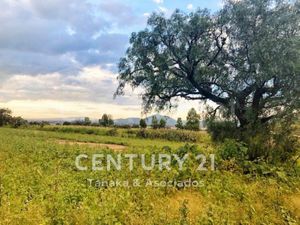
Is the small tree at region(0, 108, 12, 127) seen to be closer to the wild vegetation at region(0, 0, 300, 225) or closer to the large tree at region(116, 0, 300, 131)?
the wild vegetation at region(0, 0, 300, 225)

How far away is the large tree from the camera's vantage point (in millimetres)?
12180

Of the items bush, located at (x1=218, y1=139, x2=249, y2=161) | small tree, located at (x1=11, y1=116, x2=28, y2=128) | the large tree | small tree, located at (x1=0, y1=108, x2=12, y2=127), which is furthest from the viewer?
small tree, located at (x1=0, y1=108, x2=12, y2=127)

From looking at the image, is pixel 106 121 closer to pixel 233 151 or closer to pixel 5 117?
pixel 5 117

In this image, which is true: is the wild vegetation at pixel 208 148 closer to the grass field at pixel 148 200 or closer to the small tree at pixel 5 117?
the grass field at pixel 148 200

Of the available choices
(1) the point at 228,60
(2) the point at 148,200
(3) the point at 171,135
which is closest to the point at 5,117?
(3) the point at 171,135

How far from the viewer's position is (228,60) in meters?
13.9

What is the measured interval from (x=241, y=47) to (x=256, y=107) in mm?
2347

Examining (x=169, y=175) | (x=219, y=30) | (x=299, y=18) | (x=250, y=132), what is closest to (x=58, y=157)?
(x=169, y=175)

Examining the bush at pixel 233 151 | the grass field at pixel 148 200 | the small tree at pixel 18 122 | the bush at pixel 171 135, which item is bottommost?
the grass field at pixel 148 200

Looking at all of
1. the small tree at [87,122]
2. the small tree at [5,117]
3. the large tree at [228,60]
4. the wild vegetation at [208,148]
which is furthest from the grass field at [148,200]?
the small tree at [5,117]

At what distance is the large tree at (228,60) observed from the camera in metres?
12.2

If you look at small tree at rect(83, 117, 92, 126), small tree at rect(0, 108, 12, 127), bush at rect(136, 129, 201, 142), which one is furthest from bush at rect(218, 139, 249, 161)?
small tree at rect(0, 108, 12, 127)

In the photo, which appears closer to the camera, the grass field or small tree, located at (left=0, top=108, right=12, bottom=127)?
the grass field

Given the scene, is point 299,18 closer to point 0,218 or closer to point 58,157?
point 58,157
